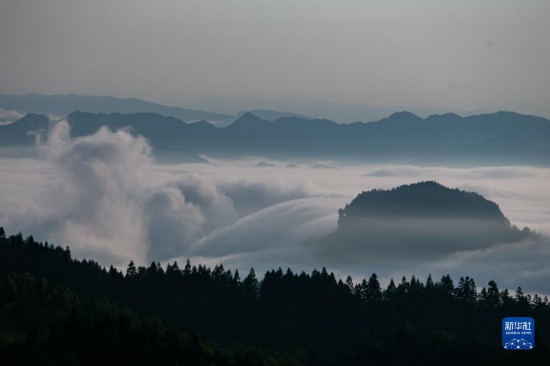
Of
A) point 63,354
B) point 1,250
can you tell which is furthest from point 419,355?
point 1,250

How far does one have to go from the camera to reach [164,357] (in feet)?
267

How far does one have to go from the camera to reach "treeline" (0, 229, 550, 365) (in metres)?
100

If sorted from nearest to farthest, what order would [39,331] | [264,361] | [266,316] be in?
[264,361], [39,331], [266,316]

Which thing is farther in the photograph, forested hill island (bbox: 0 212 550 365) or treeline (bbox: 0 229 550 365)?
treeline (bbox: 0 229 550 365)

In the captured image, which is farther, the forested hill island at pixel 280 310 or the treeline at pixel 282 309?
the treeline at pixel 282 309

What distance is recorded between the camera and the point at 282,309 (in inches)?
4749

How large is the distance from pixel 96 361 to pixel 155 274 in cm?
4329

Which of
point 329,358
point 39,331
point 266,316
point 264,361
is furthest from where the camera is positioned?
point 266,316

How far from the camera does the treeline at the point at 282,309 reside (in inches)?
3957

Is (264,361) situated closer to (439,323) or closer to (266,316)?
(266,316)

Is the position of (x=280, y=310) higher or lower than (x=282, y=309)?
lower

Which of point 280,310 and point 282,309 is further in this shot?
point 282,309

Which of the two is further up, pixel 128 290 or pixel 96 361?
pixel 128 290

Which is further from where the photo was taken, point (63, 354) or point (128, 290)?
point (128, 290)
